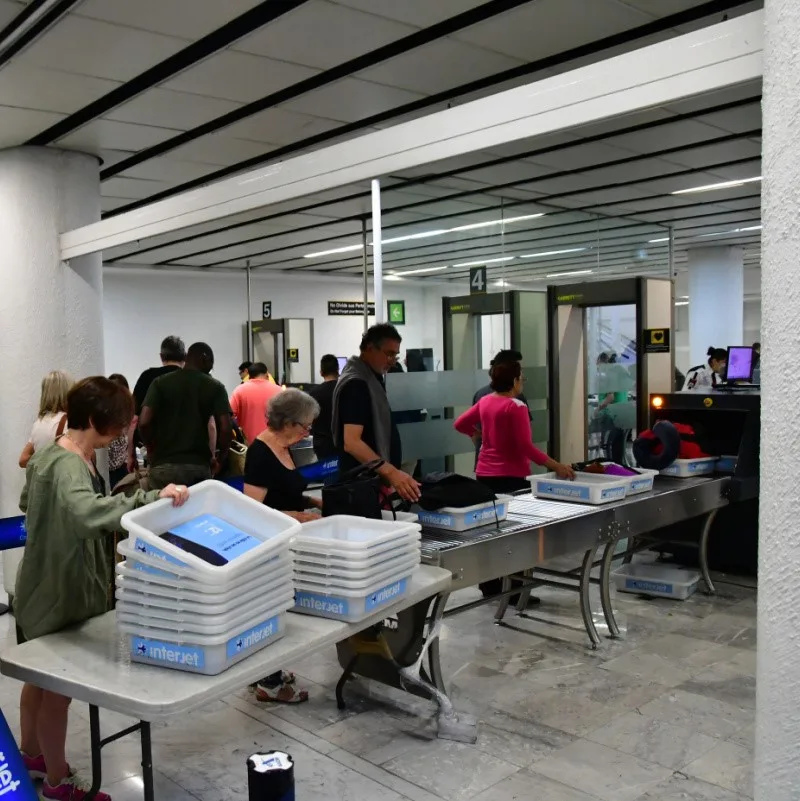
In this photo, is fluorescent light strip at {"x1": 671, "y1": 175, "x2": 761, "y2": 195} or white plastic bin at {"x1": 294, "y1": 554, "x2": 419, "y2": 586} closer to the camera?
white plastic bin at {"x1": 294, "y1": 554, "x2": 419, "y2": 586}

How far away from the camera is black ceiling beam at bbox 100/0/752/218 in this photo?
3705mm

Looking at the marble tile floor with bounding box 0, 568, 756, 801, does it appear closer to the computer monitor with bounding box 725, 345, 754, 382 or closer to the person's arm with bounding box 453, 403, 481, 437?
the person's arm with bounding box 453, 403, 481, 437

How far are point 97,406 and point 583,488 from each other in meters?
2.46

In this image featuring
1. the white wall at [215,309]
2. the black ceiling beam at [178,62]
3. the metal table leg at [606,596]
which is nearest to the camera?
the black ceiling beam at [178,62]

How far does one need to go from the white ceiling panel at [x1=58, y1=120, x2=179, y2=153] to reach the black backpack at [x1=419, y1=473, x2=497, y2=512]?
3158 millimetres

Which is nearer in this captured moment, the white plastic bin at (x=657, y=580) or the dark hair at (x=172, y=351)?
the white plastic bin at (x=657, y=580)

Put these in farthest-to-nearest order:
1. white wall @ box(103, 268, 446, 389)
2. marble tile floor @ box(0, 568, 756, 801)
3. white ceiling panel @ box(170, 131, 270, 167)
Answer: white wall @ box(103, 268, 446, 389) → white ceiling panel @ box(170, 131, 270, 167) → marble tile floor @ box(0, 568, 756, 801)

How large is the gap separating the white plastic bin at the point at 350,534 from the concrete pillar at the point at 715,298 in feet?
36.5

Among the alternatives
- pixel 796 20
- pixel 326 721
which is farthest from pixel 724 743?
pixel 796 20

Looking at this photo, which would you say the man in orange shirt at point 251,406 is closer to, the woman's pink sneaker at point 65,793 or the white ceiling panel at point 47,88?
the white ceiling panel at point 47,88

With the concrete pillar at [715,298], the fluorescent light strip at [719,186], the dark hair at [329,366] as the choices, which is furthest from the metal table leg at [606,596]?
the concrete pillar at [715,298]

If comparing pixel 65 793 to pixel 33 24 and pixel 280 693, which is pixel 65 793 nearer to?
pixel 280 693

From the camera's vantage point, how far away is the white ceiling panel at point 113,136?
16.9 ft

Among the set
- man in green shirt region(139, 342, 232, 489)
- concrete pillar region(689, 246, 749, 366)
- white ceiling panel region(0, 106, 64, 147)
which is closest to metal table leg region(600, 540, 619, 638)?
man in green shirt region(139, 342, 232, 489)
